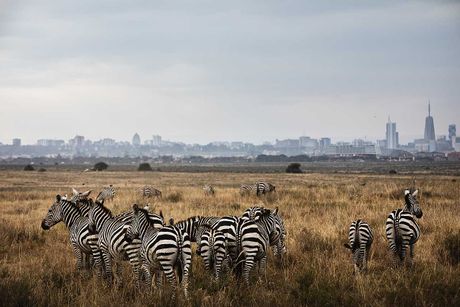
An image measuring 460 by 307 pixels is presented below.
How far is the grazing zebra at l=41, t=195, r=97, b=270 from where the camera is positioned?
32.6ft

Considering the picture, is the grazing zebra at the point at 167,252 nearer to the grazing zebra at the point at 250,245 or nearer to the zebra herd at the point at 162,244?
the zebra herd at the point at 162,244

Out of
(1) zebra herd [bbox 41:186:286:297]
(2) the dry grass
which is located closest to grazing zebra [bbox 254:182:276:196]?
(2) the dry grass

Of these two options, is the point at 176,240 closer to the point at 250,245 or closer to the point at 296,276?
the point at 250,245

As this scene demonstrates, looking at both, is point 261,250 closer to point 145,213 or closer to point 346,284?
point 346,284

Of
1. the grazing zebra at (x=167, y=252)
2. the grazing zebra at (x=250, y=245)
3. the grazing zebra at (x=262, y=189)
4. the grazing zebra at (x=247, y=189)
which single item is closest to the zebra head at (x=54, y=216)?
the grazing zebra at (x=167, y=252)

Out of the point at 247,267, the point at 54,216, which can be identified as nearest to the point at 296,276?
the point at 247,267

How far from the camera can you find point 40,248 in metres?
13.1

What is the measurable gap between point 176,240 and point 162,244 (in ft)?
0.77

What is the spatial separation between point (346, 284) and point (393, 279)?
1131 mm

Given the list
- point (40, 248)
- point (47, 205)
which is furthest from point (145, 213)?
point (47, 205)

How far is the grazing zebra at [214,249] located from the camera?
884cm

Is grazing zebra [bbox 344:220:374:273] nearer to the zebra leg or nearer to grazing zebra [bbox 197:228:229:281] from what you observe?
the zebra leg

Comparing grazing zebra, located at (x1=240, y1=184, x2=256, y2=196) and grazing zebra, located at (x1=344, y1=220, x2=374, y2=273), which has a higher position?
grazing zebra, located at (x1=344, y1=220, x2=374, y2=273)

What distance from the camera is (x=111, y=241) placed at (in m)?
9.00
